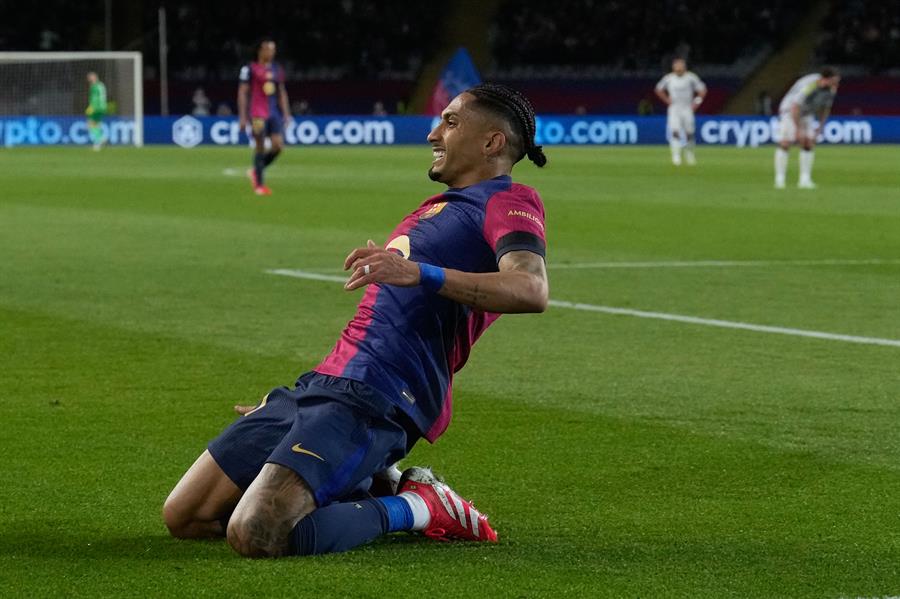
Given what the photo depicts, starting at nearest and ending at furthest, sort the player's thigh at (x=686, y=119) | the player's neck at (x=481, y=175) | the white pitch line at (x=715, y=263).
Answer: the player's neck at (x=481, y=175) → the white pitch line at (x=715, y=263) → the player's thigh at (x=686, y=119)

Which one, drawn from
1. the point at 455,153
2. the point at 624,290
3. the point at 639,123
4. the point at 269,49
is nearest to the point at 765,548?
the point at 455,153

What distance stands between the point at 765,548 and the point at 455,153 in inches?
55.6

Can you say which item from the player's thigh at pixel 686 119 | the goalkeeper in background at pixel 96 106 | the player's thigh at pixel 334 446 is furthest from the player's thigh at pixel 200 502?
the goalkeeper in background at pixel 96 106

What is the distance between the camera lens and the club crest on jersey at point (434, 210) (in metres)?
5.13

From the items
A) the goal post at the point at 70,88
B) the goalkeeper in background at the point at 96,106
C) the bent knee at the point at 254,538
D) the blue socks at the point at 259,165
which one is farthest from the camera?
the goal post at the point at 70,88

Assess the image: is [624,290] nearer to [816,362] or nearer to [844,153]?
[816,362]

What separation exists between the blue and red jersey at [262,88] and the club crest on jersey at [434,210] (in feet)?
62.6

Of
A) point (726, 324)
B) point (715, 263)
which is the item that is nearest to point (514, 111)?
point (726, 324)

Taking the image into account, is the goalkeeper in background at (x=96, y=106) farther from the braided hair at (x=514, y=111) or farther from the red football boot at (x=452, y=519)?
the red football boot at (x=452, y=519)

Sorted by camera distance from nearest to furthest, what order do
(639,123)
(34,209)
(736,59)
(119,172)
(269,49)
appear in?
(34,209) → (269,49) → (119,172) → (639,123) → (736,59)

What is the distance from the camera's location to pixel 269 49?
23906mm

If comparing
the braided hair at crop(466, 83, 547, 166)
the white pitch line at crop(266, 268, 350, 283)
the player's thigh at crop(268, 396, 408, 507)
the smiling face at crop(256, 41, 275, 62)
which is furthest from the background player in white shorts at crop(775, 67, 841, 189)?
the player's thigh at crop(268, 396, 408, 507)

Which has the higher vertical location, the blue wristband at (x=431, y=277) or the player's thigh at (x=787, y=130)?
the player's thigh at (x=787, y=130)

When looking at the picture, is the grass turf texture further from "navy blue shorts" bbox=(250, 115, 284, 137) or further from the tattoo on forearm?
"navy blue shorts" bbox=(250, 115, 284, 137)
